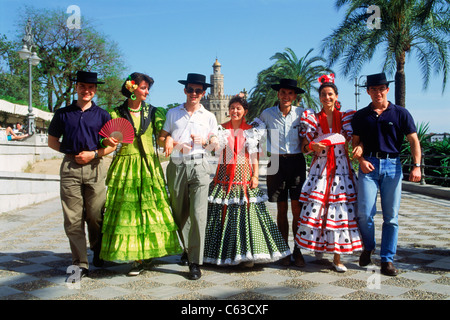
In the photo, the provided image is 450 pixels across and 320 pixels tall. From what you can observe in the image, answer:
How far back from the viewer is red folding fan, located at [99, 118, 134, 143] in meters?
4.37

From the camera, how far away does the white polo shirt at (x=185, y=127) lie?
15.3ft

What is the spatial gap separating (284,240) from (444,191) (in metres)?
8.76

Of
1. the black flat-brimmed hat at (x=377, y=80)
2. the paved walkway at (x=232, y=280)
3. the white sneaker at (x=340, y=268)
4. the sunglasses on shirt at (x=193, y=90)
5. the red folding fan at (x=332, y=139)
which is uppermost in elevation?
the black flat-brimmed hat at (x=377, y=80)

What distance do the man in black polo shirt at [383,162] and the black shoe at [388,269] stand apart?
0.6 inches

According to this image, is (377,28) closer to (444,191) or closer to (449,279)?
(444,191)

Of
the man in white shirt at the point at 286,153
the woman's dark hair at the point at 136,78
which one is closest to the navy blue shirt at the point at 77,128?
the woman's dark hair at the point at 136,78

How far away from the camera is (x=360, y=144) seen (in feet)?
15.3

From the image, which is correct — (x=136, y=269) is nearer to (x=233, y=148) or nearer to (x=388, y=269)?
(x=233, y=148)

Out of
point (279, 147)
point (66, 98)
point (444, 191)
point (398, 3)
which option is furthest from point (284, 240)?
point (66, 98)

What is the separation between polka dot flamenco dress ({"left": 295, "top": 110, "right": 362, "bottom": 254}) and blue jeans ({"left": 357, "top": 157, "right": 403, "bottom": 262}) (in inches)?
4.8

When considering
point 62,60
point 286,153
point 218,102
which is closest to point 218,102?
point 218,102

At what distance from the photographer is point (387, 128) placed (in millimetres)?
4516

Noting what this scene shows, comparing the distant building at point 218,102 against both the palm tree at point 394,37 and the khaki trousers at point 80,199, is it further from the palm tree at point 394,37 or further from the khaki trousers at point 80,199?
the khaki trousers at point 80,199

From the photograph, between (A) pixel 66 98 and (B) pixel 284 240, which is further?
(A) pixel 66 98
